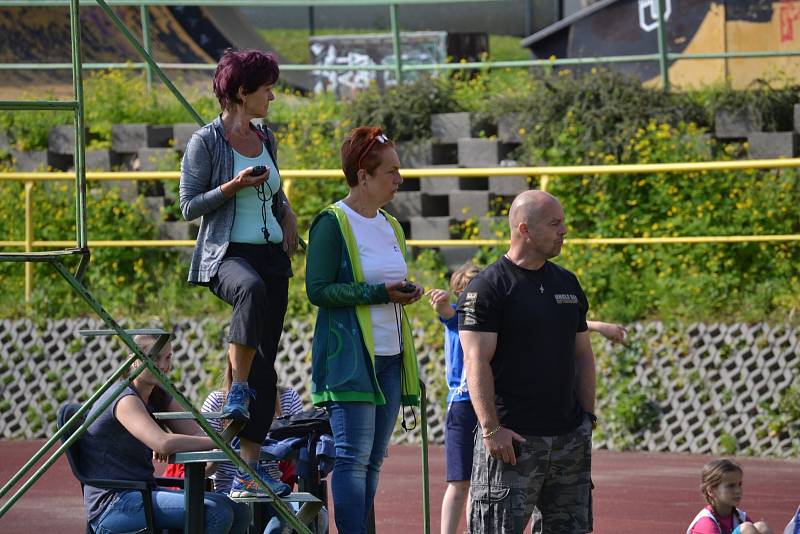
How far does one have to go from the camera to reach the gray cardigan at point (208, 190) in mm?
5738

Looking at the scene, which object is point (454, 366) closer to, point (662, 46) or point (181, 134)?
point (662, 46)

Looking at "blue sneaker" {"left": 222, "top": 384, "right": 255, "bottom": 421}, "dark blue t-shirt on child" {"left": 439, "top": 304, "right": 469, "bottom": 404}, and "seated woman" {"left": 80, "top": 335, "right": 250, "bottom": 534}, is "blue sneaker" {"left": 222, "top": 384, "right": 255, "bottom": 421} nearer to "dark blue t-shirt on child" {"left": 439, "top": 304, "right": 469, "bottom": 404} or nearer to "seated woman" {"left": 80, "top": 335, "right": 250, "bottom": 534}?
"seated woman" {"left": 80, "top": 335, "right": 250, "bottom": 534}

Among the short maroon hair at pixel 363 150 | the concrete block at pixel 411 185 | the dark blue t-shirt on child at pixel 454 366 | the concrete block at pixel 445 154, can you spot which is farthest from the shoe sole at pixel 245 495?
the concrete block at pixel 445 154

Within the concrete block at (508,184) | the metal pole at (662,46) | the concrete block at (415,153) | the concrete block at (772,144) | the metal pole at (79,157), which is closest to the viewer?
the metal pole at (79,157)

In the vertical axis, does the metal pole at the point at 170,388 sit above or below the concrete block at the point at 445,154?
below

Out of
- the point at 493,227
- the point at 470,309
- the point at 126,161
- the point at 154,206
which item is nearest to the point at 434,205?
the point at 493,227

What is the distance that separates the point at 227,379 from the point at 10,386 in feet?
27.0

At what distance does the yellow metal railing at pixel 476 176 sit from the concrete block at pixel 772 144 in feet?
3.56

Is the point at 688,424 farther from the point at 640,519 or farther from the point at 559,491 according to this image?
the point at 559,491

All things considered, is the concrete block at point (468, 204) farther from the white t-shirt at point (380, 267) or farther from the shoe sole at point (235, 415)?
the shoe sole at point (235, 415)

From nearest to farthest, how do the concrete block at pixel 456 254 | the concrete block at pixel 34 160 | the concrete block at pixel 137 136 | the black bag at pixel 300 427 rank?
the black bag at pixel 300 427 < the concrete block at pixel 456 254 < the concrete block at pixel 137 136 < the concrete block at pixel 34 160

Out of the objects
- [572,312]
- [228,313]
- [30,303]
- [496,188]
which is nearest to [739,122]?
[496,188]

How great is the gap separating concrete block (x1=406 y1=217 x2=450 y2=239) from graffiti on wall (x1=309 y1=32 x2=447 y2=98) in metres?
2.93

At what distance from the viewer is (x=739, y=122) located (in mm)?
13633
